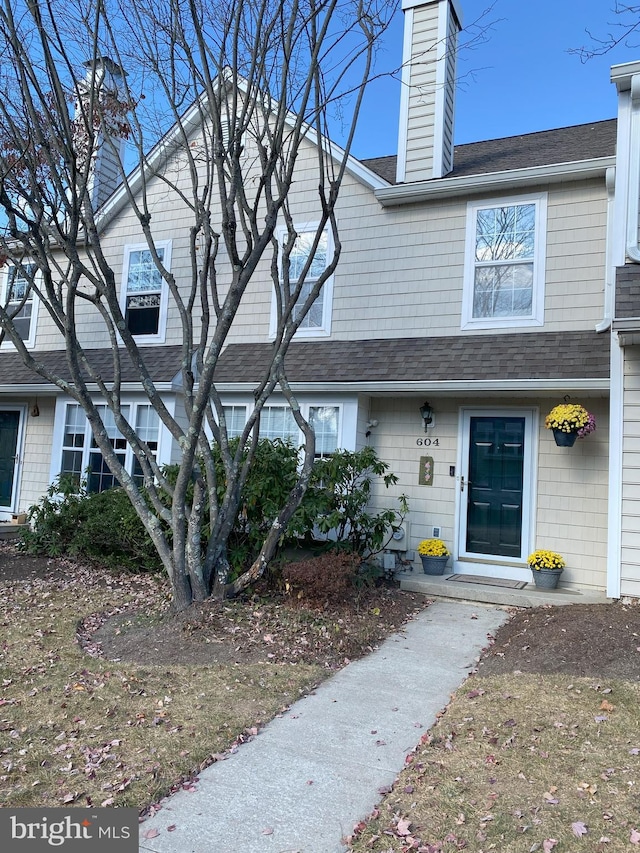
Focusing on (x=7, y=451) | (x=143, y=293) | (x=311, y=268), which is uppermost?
(x=311, y=268)

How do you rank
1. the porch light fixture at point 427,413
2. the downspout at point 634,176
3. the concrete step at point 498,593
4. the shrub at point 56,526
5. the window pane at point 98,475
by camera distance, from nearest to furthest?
the downspout at point 634,176 → the concrete step at point 498,593 → the porch light fixture at point 427,413 → the shrub at point 56,526 → the window pane at point 98,475

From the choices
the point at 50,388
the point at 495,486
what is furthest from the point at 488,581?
the point at 50,388

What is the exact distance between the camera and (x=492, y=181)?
8008 mm

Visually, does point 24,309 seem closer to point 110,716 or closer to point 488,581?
point 488,581

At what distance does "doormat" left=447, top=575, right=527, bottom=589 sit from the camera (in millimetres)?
7348

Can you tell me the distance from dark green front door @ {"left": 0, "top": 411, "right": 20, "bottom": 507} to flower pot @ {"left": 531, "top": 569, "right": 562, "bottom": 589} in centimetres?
943

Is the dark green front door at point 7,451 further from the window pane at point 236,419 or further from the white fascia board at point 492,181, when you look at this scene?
the white fascia board at point 492,181

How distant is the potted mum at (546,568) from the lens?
7.14 metres

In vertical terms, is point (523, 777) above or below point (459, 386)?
below

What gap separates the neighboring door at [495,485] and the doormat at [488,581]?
0.29m

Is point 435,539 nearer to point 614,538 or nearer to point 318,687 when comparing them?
point 614,538

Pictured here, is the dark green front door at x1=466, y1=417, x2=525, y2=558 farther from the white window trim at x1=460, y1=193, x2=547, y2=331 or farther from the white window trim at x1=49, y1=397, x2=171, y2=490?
the white window trim at x1=49, y1=397, x2=171, y2=490

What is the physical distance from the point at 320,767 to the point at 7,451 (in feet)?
34.6

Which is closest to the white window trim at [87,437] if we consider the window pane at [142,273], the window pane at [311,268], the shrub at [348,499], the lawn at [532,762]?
the window pane at [142,273]
